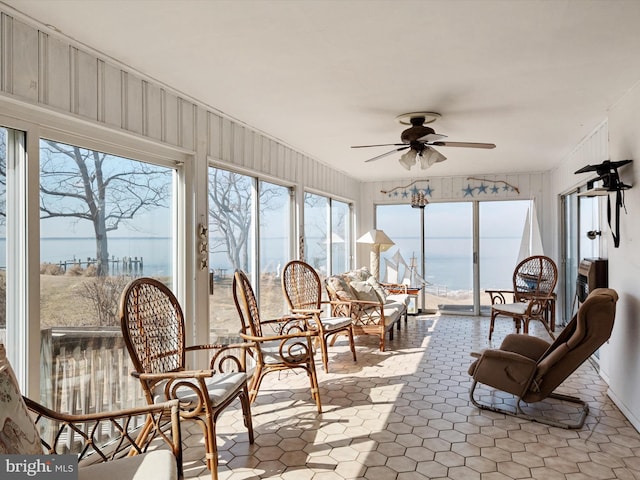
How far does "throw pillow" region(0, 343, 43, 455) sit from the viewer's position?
1.42m

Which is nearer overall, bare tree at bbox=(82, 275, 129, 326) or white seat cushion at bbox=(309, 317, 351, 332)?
bare tree at bbox=(82, 275, 129, 326)

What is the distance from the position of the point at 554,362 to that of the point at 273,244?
3.03m

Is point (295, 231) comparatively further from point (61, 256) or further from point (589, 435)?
point (589, 435)

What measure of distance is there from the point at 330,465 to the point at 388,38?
8.12 feet

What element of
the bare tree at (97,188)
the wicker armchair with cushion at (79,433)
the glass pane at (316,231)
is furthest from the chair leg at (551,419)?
the glass pane at (316,231)

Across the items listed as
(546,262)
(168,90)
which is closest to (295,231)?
(168,90)

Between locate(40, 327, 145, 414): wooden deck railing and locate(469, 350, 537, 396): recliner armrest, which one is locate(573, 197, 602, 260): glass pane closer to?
locate(469, 350, 537, 396): recliner armrest

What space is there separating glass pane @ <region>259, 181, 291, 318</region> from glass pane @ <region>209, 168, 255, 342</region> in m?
0.28

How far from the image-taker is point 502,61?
270 cm

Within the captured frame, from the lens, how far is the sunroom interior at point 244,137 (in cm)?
221

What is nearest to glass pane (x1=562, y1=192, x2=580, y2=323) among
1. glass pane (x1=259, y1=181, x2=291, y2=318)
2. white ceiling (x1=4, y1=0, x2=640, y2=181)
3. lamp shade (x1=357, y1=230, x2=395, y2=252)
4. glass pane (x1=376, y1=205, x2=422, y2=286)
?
white ceiling (x1=4, y1=0, x2=640, y2=181)

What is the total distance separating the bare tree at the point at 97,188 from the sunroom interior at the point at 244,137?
12mm

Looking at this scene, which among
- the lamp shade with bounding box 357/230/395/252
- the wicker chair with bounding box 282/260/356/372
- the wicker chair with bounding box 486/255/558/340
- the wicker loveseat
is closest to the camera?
the wicker chair with bounding box 282/260/356/372

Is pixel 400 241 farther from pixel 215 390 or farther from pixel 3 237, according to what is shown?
pixel 3 237
